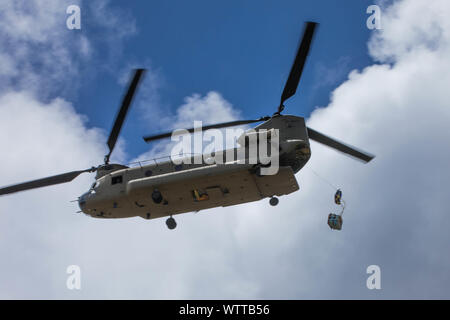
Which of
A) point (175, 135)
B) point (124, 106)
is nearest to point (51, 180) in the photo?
point (124, 106)

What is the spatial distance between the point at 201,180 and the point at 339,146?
26.4 feet

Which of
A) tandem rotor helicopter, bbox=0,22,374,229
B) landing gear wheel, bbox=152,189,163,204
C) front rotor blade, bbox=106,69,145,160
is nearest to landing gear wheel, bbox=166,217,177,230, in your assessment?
tandem rotor helicopter, bbox=0,22,374,229

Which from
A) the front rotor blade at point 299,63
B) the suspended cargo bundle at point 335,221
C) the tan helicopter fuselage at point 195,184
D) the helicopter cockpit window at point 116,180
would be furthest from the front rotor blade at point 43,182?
the suspended cargo bundle at point 335,221

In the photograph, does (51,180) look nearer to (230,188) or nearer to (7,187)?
(7,187)

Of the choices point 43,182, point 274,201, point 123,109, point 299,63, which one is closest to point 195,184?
point 274,201

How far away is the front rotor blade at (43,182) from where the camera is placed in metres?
30.1

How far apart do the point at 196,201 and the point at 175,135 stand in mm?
3767

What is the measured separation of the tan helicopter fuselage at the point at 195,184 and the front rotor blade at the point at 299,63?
4.44ft

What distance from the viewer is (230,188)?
26281 mm

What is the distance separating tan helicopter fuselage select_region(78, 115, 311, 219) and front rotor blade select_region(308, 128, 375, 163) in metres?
1.48

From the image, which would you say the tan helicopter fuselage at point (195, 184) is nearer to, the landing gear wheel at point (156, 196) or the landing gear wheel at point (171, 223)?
the landing gear wheel at point (156, 196)

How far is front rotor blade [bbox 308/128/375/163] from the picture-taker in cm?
2784

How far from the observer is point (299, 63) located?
83.1ft
